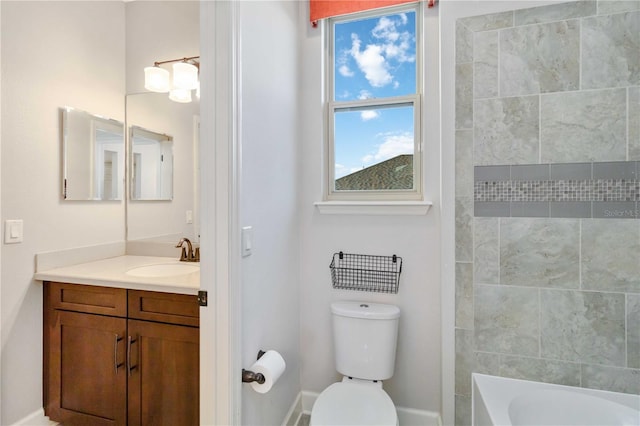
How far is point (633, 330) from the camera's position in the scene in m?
1.47

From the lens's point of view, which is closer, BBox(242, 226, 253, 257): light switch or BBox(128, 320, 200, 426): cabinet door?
BBox(242, 226, 253, 257): light switch

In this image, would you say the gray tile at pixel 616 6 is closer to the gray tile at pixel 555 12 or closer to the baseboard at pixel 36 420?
the gray tile at pixel 555 12

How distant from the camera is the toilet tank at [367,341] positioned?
5.60ft

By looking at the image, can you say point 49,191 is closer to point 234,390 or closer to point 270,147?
point 270,147

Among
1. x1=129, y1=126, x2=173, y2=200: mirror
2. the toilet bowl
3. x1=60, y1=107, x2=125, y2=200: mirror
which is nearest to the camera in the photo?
the toilet bowl

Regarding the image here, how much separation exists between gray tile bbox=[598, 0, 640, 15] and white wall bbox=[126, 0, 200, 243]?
2.23 m

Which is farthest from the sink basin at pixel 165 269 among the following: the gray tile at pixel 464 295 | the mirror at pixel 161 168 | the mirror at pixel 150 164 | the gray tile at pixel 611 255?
the gray tile at pixel 611 255

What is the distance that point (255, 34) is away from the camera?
1395 millimetres

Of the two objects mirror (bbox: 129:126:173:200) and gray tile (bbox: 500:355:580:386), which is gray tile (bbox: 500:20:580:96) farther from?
mirror (bbox: 129:126:173:200)

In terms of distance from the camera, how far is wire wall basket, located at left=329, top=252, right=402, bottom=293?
73.0 inches

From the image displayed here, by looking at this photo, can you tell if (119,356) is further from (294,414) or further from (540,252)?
(540,252)

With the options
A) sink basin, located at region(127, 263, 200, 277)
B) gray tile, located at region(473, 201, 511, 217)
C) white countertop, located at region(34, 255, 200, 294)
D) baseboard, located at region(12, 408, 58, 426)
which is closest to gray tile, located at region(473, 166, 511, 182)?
gray tile, located at region(473, 201, 511, 217)

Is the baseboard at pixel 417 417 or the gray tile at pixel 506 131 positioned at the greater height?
the gray tile at pixel 506 131

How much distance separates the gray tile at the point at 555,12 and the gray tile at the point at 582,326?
4.24 ft
